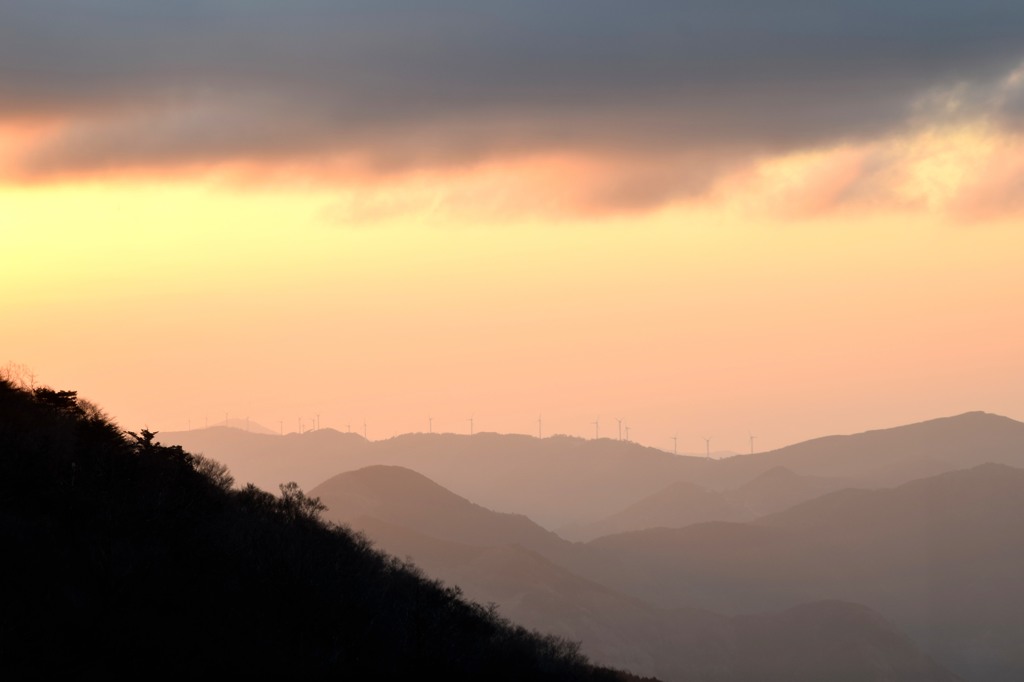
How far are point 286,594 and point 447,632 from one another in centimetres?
1303

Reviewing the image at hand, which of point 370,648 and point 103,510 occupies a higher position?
point 103,510

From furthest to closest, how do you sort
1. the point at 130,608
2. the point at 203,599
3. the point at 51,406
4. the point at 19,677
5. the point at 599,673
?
the point at 599,673 < the point at 51,406 < the point at 203,599 < the point at 130,608 < the point at 19,677

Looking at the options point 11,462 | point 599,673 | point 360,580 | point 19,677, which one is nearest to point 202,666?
point 19,677

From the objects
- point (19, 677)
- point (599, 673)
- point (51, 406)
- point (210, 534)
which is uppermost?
point (51, 406)

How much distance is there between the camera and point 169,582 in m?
46.5

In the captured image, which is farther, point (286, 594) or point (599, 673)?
point (599, 673)

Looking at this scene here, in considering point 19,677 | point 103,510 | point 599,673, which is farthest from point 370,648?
point 599,673

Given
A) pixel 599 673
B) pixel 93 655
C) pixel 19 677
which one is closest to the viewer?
pixel 19 677

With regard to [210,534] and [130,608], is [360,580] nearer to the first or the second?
[210,534]

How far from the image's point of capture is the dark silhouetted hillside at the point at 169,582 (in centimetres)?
4053

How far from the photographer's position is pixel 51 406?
60969mm

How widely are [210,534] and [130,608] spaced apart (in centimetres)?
1103

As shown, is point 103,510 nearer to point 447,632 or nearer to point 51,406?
point 51,406

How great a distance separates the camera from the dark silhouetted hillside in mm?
40531
